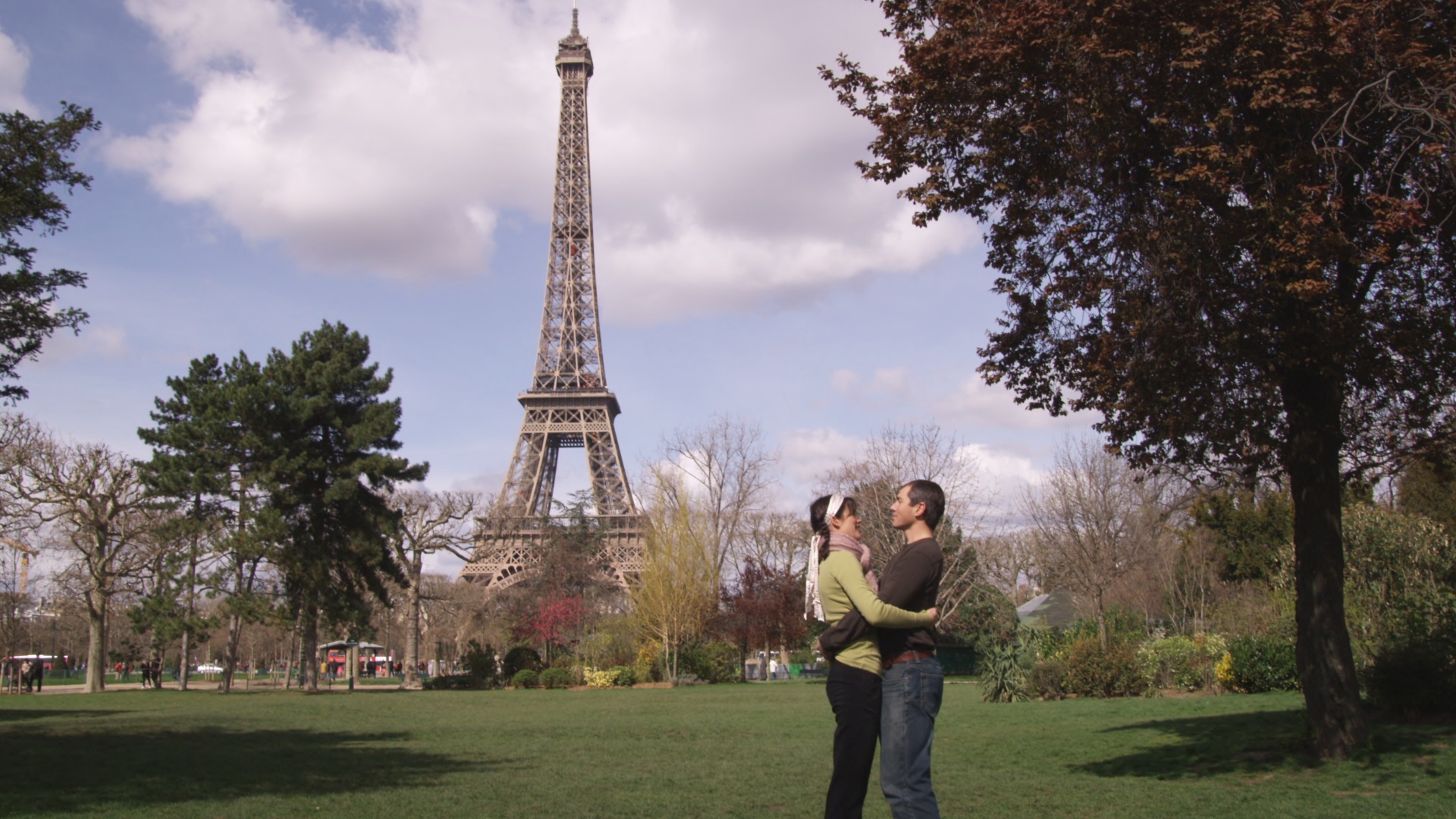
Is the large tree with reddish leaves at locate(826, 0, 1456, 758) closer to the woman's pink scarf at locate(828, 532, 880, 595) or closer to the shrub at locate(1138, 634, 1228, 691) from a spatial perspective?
the woman's pink scarf at locate(828, 532, 880, 595)

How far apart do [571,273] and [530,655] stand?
2807 centimetres

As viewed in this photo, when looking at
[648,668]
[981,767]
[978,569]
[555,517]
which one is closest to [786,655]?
[555,517]

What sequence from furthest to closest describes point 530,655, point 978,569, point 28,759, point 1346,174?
point 978,569
point 530,655
point 28,759
point 1346,174

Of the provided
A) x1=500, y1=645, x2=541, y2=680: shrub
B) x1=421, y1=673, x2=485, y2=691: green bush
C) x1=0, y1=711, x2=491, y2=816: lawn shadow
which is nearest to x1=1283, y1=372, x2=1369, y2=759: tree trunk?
x1=0, y1=711, x2=491, y2=816: lawn shadow

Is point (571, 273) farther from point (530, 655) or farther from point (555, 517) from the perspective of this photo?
point (530, 655)

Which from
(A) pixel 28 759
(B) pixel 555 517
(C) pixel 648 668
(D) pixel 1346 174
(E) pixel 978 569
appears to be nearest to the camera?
(D) pixel 1346 174

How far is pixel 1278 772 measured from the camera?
8.76 meters

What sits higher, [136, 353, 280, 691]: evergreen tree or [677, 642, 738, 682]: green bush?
[136, 353, 280, 691]: evergreen tree

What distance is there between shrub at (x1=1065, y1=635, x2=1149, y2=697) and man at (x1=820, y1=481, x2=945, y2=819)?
17393mm

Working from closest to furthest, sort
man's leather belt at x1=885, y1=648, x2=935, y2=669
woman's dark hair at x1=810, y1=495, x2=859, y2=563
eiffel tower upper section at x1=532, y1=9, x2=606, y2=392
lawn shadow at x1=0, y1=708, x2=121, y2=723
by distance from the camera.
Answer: man's leather belt at x1=885, y1=648, x2=935, y2=669 → woman's dark hair at x1=810, y1=495, x2=859, y2=563 → lawn shadow at x1=0, y1=708, x2=121, y2=723 → eiffel tower upper section at x1=532, y1=9, x2=606, y2=392

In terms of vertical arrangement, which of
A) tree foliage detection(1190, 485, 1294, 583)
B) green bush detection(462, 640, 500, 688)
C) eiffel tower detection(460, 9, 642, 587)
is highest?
eiffel tower detection(460, 9, 642, 587)

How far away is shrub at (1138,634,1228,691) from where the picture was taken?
20.1 meters

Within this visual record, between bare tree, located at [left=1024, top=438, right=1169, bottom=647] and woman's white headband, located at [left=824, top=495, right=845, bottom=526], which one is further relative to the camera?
bare tree, located at [left=1024, top=438, right=1169, bottom=647]

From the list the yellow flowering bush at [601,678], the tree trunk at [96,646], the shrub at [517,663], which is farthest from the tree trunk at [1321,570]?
the tree trunk at [96,646]
